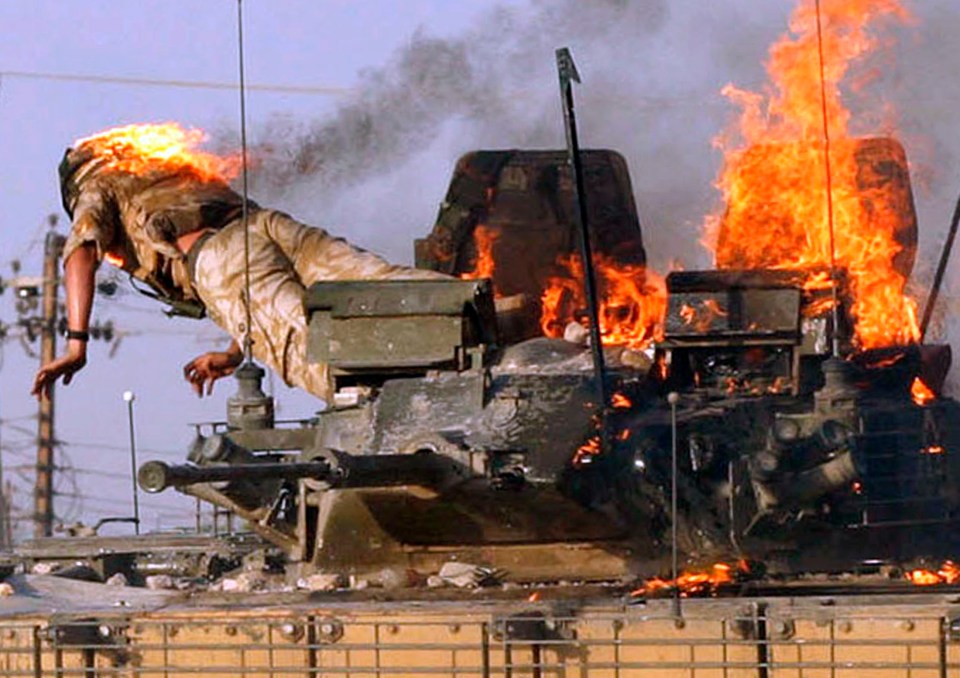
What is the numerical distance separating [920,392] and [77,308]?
25.3 ft

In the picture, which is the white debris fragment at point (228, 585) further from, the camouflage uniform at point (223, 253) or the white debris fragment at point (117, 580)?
the camouflage uniform at point (223, 253)

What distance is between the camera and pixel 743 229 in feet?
87.7

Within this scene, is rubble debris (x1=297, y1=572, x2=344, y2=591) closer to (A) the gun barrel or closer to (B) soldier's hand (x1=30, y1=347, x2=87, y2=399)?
(A) the gun barrel

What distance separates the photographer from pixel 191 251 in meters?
27.4

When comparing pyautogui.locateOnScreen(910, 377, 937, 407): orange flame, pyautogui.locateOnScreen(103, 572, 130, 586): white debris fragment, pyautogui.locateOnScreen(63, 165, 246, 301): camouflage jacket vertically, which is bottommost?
pyautogui.locateOnScreen(103, 572, 130, 586): white debris fragment

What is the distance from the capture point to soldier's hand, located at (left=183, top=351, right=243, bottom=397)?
97.5 ft

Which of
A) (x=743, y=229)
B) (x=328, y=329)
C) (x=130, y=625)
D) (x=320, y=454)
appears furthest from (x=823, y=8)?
(x=130, y=625)

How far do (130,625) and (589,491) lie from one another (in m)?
3.60

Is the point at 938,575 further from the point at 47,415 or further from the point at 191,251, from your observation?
the point at 47,415

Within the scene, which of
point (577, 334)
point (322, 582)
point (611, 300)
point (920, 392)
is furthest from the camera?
point (611, 300)

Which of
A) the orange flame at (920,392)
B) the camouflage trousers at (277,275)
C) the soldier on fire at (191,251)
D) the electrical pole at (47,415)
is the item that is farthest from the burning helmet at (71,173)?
the electrical pole at (47,415)

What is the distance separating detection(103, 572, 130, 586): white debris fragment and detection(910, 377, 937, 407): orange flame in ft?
22.1

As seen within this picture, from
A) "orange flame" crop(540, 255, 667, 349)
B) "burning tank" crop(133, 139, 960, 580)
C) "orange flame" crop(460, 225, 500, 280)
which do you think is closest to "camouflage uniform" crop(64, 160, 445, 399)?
"orange flame" crop(460, 225, 500, 280)

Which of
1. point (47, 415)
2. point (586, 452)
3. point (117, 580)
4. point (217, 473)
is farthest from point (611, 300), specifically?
point (47, 415)
